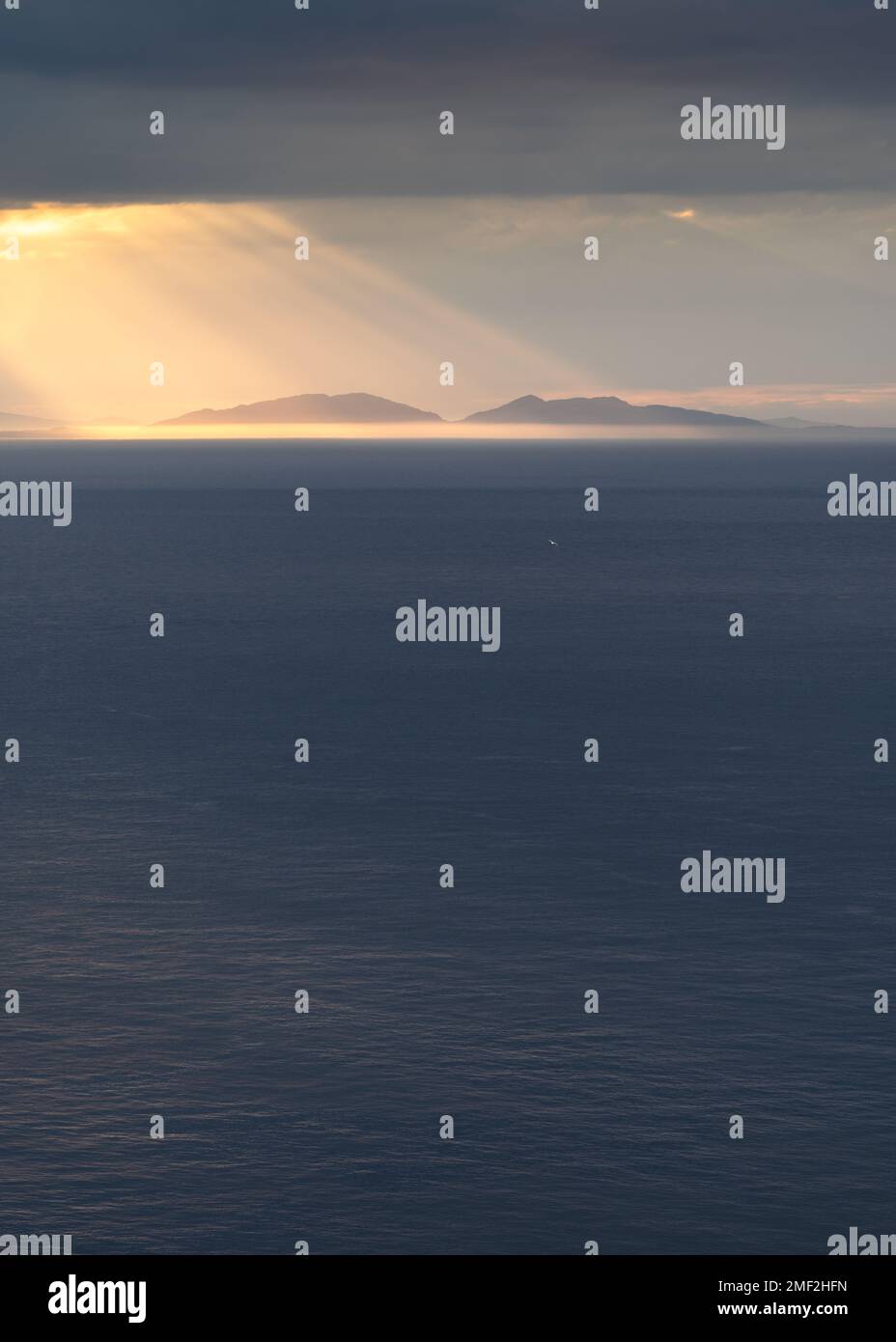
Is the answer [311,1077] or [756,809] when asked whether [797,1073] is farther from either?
[756,809]

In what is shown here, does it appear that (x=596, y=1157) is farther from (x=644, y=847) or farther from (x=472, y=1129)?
(x=644, y=847)

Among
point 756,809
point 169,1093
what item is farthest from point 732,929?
point 169,1093

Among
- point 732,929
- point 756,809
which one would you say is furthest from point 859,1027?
point 756,809

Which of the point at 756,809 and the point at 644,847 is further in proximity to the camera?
the point at 756,809
